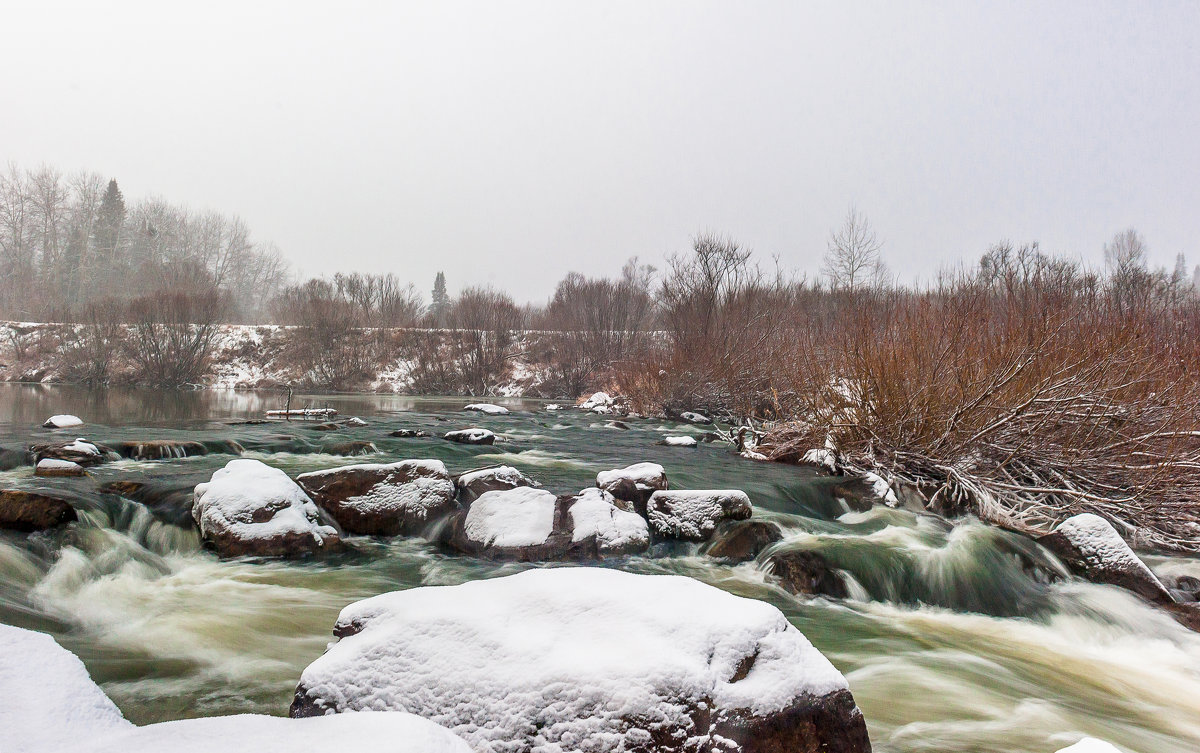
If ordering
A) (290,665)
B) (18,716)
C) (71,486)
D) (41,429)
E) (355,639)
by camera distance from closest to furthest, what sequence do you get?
(18,716)
(355,639)
(290,665)
(71,486)
(41,429)

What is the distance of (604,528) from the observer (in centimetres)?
470

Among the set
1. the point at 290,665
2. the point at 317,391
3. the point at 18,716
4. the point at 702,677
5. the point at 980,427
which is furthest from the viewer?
the point at 317,391

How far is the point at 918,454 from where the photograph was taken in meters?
6.83

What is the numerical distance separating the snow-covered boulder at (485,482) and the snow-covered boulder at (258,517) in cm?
112

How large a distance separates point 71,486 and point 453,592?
18.6 ft

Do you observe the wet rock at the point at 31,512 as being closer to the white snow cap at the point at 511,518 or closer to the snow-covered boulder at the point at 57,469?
the snow-covered boulder at the point at 57,469

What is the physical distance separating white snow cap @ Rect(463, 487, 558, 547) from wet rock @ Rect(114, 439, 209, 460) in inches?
205

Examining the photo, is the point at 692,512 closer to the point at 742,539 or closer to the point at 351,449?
the point at 742,539

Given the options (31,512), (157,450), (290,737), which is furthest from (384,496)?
(157,450)

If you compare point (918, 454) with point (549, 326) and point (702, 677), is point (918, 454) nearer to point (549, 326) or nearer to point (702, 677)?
point (702, 677)

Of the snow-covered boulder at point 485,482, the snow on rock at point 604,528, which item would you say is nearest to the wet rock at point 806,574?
the snow on rock at point 604,528

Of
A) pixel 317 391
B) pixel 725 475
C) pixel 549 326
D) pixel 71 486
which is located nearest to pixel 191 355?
pixel 317 391

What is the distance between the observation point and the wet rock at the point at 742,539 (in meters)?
4.75

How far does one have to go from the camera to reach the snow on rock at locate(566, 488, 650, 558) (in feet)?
15.0
